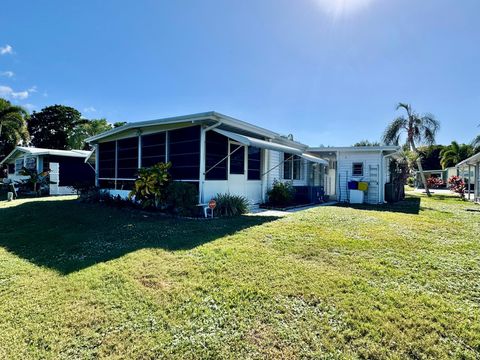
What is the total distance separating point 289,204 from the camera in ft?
41.5

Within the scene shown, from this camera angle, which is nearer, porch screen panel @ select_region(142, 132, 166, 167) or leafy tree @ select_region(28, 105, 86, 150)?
porch screen panel @ select_region(142, 132, 166, 167)

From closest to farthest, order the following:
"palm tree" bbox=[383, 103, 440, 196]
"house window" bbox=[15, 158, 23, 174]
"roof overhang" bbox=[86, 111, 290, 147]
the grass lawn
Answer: the grass lawn, "roof overhang" bbox=[86, 111, 290, 147], "palm tree" bbox=[383, 103, 440, 196], "house window" bbox=[15, 158, 23, 174]

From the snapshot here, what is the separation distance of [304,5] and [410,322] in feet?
33.5

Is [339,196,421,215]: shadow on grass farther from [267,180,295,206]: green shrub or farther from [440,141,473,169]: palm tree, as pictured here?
[440,141,473,169]: palm tree

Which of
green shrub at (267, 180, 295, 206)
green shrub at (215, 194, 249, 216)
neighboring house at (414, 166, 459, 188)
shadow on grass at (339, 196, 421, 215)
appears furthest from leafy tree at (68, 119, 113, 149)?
neighboring house at (414, 166, 459, 188)

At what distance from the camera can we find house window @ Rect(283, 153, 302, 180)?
14117 mm

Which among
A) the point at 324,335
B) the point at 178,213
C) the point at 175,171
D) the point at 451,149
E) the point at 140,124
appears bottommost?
the point at 324,335

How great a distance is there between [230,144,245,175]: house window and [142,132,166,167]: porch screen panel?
285 centimetres

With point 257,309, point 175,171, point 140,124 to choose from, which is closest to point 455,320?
point 257,309

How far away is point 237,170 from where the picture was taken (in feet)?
36.7

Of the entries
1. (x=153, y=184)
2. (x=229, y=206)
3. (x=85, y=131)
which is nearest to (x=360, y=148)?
(x=229, y=206)

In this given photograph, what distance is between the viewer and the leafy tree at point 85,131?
130 ft

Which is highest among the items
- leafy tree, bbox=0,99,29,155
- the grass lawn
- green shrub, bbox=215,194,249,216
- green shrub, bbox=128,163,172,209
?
leafy tree, bbox=0,99,29,155

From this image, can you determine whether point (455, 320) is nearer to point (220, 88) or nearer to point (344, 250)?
point (344, 250)
